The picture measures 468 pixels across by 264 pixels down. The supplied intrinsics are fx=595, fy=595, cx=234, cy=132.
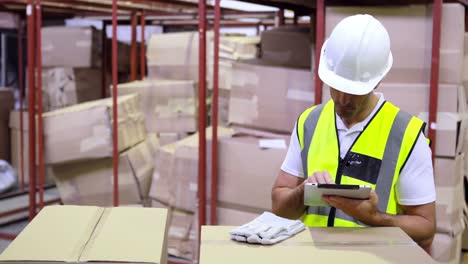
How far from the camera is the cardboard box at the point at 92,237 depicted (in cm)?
139

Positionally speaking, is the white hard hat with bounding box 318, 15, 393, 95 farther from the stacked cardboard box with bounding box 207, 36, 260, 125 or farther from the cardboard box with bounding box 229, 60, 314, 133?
the stacked cardboard box with bounding box 207, 36, 260, 125

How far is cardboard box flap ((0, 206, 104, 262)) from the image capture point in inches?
55.2

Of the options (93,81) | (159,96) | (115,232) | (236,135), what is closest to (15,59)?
(93,81)

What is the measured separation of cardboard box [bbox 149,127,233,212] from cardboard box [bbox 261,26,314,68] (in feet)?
1.81

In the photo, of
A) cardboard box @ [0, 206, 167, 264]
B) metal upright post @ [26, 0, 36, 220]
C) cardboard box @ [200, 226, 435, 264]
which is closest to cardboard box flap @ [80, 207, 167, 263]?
cardboard box @ [0, 206, 167, 264]

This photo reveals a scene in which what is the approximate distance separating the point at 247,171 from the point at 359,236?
1.78m

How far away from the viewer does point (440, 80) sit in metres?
2.84

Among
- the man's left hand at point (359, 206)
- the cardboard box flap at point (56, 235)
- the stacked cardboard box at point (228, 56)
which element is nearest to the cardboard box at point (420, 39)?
the man's left hand at point (359, 206)

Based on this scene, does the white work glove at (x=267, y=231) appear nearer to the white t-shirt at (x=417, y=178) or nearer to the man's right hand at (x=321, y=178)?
the man's right hand at (x=321, y=178)

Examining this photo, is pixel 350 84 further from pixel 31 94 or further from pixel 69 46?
pixel 69 46

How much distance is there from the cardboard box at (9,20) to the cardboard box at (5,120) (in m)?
0.71

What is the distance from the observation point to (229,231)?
1591 mm

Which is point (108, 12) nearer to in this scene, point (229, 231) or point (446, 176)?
point (446, 176)

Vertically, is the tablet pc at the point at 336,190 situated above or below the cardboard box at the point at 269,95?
below
